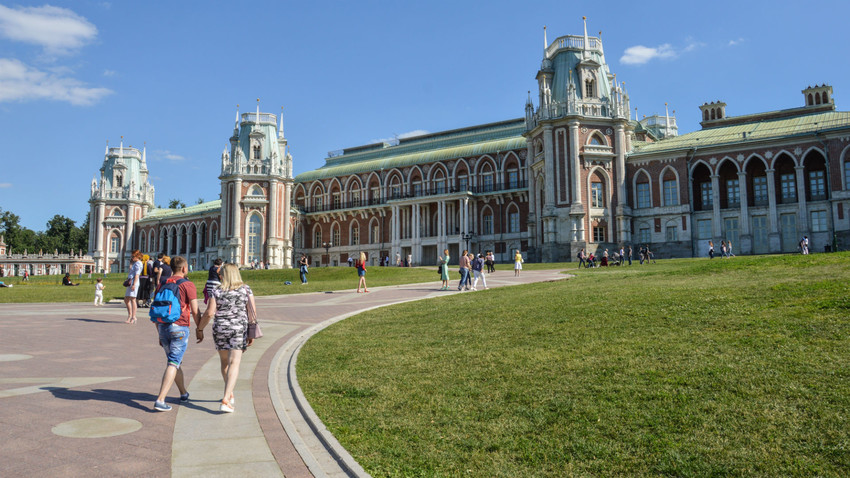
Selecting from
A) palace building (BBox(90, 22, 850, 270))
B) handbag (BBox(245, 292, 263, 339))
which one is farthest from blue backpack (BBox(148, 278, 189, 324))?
palace building (BBox(90, 22, 850, 270))

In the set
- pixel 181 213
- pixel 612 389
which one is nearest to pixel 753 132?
pixel 612 389

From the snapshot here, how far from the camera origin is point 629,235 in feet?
160

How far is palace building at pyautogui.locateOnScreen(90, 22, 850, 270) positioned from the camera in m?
46.5

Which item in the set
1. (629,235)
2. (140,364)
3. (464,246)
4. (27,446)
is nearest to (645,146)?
(629,235)

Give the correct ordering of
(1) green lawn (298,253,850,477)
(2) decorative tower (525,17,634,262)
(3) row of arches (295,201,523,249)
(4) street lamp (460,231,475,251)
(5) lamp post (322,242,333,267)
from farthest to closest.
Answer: (5) lamp post (322,242,333,267)
(3) row of arches (295,201,523,249)
(4) street lamp (460,231,475,251)
(2) decorative tower (525,17,634,262)
(1) green lawn (298,253,850,477)

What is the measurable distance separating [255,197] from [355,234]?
13.0m

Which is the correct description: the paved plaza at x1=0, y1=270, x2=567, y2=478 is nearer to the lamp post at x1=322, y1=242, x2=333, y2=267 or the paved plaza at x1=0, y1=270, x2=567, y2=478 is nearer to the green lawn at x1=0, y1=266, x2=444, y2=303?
the green lawn at x1=0, y1=266, x2=444, y2=303

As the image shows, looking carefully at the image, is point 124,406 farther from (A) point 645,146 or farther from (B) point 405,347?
(A) point 645,146

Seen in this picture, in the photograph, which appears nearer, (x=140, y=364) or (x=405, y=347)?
(x=140, y=364)

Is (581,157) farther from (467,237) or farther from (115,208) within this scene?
(115,208)

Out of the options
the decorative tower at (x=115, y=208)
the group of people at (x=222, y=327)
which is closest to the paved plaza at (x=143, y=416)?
the group of people at (x=222, y=327)

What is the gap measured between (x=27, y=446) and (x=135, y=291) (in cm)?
1158

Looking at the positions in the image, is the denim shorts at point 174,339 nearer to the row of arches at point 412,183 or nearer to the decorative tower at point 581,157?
the decorative tower at point 581,157

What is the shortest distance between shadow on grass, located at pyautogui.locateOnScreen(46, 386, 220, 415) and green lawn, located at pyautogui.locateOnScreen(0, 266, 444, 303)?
1833cm
